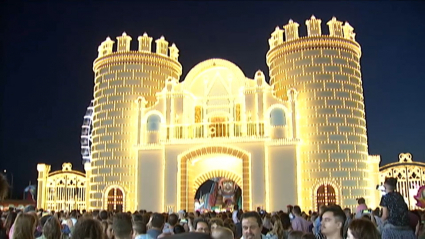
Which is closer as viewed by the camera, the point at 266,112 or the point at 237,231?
the point at 237,231

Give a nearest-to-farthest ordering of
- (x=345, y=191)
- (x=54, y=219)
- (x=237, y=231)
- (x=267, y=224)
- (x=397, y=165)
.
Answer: (x=54, y=219), (x=237, y=231), (x=267, y=224), (x=345, y=191), (x=397, y=165)

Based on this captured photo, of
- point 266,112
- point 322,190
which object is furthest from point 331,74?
point 322,190

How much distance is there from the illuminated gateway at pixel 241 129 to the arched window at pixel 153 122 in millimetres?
64

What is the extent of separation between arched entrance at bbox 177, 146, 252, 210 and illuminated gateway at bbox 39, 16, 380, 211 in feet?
0.20

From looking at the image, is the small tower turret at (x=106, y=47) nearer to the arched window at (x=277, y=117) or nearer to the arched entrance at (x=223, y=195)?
the arched entrance at (x=223, y=195)

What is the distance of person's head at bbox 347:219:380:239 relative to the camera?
4750mm

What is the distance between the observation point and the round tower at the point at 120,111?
30.8 meters

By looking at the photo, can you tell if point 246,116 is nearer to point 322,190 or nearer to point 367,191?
point 322,190

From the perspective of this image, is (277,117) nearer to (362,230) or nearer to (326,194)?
(326,194)

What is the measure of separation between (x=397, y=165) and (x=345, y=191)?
4847mm

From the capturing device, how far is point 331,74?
29.3 metres

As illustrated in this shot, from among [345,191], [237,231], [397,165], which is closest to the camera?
[237,231]

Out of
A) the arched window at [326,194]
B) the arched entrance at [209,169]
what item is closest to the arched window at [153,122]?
the arched entrance at [209,169]

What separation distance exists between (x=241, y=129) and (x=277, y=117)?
91.0 inches
